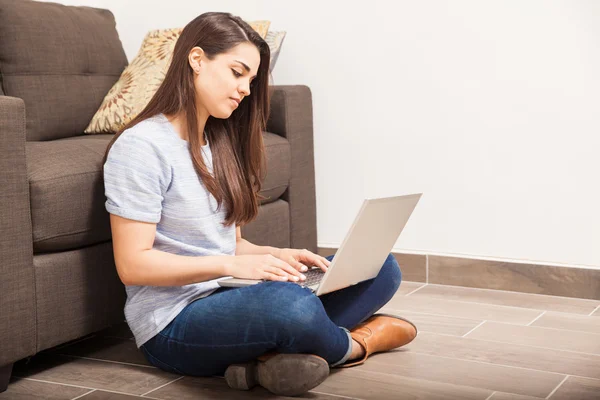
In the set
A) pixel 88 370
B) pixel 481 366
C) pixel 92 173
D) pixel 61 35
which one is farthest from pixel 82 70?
pixel 481 366

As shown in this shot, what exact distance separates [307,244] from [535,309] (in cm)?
73

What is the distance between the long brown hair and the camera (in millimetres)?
1726

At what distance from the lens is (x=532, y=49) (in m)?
2.46

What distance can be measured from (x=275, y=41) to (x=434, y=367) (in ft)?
4.01

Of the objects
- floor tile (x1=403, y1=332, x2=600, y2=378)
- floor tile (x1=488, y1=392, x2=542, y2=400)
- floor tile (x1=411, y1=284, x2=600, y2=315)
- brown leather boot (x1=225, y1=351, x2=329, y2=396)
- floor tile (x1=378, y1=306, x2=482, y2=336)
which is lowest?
floor tile (x1=411, y1=284, x2=600, y2=315)

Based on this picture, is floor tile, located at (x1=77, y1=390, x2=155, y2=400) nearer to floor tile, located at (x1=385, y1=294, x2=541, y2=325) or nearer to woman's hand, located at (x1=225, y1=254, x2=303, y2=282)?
woman's hand, located at (x1=225, y1=254, x2=303, y2=282)

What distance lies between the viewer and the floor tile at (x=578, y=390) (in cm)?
163

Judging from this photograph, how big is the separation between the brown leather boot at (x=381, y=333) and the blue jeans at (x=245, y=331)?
0.08 metres

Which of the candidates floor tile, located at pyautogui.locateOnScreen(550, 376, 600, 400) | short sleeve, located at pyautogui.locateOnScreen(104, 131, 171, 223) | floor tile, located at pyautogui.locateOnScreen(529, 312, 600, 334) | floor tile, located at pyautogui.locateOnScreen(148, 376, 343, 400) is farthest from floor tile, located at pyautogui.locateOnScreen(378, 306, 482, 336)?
short sleeve, located at pyautogui.locateOnScreen(104, 131, 171, 223)

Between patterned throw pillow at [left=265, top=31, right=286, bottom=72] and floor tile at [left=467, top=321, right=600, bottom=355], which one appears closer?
floor tile at [left=467, top=321, right=600, bottom=355]

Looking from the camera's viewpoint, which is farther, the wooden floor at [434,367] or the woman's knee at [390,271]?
the woman's knee at [390,271]

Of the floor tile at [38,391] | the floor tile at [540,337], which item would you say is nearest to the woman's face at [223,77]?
the floor tile at [38,391]

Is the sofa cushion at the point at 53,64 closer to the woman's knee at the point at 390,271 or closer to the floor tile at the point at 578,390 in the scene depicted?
the woman's knee at the point at 390,271

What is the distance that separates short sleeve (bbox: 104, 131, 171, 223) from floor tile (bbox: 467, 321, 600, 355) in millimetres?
857
